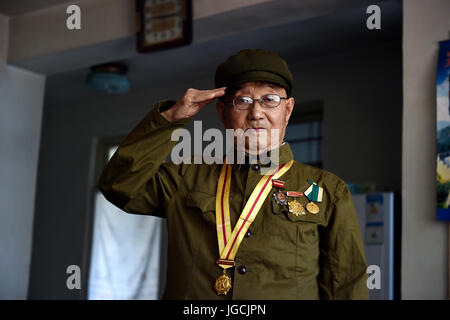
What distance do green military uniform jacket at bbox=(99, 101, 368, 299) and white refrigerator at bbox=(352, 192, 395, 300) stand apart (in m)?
2.28

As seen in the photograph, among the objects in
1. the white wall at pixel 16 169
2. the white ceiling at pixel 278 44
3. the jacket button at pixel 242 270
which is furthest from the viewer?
the white wall at pixel 16 169

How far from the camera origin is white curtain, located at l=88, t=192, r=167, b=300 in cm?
623

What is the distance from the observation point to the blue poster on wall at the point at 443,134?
2699 millimetres

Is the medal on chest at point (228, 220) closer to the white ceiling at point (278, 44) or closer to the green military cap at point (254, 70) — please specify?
the green military cap at point (254, 70)

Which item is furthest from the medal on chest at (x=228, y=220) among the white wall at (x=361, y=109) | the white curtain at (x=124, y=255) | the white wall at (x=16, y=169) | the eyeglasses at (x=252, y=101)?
the white curtain at (x=124, y=255)

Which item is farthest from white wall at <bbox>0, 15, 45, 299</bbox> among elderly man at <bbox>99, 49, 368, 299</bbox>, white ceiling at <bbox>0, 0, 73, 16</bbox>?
elderly man at <bbox>99, 49, 368, 299</bbox>

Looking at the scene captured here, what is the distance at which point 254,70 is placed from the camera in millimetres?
1565

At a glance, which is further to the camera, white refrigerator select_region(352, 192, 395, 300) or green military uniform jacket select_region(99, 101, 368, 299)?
white refrigerator select_region(352, 192, 395, 300)

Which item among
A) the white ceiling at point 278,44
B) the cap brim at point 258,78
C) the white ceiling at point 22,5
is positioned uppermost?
the white ceiling at point 22,5

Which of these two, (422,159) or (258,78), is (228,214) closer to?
(258,78)

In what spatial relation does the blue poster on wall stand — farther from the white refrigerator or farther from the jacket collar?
the jacket collar

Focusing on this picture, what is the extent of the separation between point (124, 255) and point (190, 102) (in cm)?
520

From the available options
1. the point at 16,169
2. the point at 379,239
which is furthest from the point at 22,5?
the point at 379,239

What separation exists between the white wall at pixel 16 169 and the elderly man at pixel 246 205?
10.6ft
